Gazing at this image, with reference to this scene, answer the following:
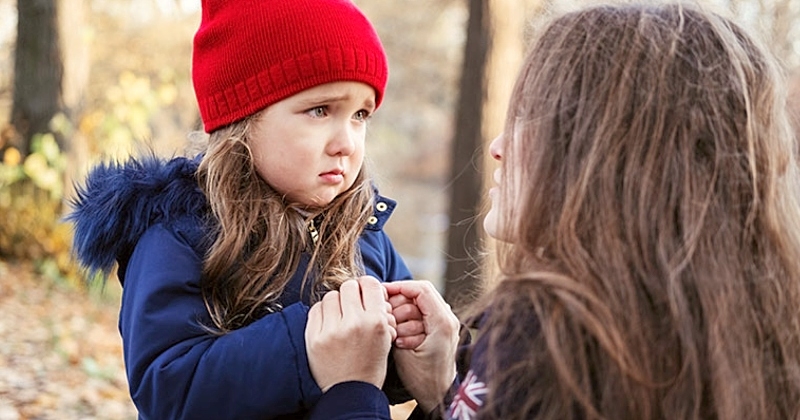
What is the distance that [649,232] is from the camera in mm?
1465

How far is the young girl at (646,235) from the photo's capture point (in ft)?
4.61

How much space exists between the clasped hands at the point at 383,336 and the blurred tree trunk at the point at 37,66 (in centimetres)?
724

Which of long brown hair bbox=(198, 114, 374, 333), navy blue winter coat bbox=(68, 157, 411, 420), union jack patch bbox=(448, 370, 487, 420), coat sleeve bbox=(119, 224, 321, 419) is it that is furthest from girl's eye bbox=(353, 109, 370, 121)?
union jack patch bbox=(448, 370, 487, 420)

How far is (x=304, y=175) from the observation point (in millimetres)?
2018

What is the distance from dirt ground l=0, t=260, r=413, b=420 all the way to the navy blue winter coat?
5.97 feet

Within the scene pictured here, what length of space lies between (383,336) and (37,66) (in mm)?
7585

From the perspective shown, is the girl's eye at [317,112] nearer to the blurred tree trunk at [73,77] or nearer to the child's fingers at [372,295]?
the child's fingers at [372,295]

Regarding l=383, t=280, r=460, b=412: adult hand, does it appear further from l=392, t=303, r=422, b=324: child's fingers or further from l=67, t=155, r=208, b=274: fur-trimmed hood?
l=67, t=155, r=208, b=274: fur-trimmed hood

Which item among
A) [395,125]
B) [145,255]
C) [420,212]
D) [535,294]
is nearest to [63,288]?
[145,255]

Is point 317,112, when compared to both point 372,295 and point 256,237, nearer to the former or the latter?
point 256,237

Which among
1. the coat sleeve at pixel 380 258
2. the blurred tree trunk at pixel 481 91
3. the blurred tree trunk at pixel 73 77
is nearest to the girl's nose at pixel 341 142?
the coat sleeve at pixel 380 258

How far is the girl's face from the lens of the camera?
201 centimetres

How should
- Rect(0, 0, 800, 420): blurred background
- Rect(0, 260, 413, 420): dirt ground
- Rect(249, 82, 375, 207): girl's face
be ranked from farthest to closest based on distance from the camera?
Rect(0, 0, 800, 420): blurred background
Rect(0, 260, 413, 420): dirt ground
Rect(249, 82, 375, 207): girl's face

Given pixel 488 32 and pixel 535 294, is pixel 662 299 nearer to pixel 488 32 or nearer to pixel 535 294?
pixel 535 294
